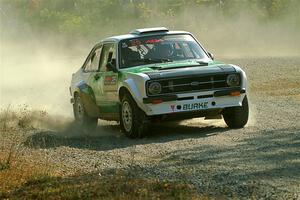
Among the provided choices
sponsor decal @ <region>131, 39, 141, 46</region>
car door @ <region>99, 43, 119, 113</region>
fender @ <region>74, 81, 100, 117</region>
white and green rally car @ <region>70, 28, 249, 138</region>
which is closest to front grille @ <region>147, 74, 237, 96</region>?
white and green rally car @ <region>70, 28, 249, 138</region>

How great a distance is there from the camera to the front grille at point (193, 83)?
11.3 meters

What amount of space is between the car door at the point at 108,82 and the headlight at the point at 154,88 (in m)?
1.20

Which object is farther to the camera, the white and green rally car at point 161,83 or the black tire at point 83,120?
the black tire at point 83,120

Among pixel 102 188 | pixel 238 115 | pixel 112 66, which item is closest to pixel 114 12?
pixel 112 66

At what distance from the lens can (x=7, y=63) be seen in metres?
39.9

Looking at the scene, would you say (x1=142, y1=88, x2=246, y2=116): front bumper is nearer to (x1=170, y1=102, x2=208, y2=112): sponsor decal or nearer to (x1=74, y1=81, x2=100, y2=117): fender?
(x1=170, y1=102, x2=208, y2=112): sponsor decal

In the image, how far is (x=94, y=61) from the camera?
13.9 meters

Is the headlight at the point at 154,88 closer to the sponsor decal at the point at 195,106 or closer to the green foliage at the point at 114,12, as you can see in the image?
the sponsor decal at the point at 195,106

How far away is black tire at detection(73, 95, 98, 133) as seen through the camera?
45.7ft

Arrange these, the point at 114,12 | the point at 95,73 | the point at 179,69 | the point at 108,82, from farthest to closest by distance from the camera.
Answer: the point at 114,12
the point at 95,73
the point at 108,82
the point at 179,69

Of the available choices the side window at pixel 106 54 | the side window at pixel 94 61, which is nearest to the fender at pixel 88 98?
the side window at pixel 94 61

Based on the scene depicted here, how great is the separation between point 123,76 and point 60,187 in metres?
4.25

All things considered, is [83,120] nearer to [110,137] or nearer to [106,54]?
[106,54]

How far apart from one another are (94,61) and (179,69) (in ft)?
9.34
